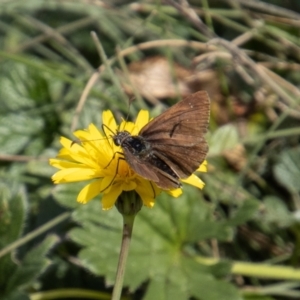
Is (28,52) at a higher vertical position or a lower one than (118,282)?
lower

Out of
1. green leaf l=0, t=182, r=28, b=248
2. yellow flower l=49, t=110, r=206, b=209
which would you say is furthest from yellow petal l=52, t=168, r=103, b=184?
green leaf l=0, t=182, r=28, b=248

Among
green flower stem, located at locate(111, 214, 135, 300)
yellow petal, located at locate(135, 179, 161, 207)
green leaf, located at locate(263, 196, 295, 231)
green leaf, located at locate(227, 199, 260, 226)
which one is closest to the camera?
green flower stem, located at locate(111, 214, 135, 300)

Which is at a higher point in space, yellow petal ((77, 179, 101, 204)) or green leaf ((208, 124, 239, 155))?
yellow petal ((77, 179, 101, 204))

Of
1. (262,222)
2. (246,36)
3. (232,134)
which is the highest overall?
(246,36)

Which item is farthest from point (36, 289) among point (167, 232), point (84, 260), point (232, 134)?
point (232, 134)

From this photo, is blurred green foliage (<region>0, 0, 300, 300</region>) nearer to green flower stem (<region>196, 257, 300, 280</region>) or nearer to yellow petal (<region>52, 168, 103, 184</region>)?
green flower stem (<region>196, 257, 300, 280</region>)

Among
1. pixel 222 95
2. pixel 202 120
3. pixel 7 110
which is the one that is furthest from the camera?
pixel 222 95

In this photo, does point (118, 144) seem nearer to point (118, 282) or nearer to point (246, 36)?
point (118, 282)
